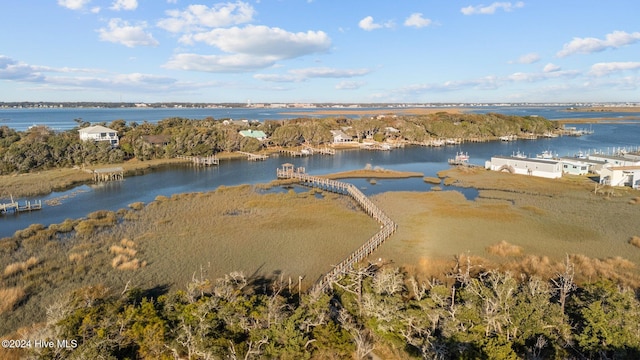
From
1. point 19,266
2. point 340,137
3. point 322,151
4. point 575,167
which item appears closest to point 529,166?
point 575,167

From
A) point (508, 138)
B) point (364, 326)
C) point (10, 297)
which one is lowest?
point (10, 297)

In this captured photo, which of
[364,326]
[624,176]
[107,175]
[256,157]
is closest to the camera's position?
[364,326]

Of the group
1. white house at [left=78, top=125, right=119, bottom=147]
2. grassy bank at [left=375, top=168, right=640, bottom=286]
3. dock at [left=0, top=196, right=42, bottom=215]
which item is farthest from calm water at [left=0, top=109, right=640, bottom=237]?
white house at [left=78, top=125, right=119, bottom=147]

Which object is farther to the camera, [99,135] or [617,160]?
[99,135]

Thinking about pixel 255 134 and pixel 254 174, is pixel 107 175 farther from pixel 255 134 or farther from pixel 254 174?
pixel 255 134

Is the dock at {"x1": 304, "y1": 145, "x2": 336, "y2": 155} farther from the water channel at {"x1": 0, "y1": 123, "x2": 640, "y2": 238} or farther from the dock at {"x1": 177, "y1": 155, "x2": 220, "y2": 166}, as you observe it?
the dock at {"x1": 177, "y1": 155, "x2": 220, "y2": 166}

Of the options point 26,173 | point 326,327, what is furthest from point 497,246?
point 26,173
